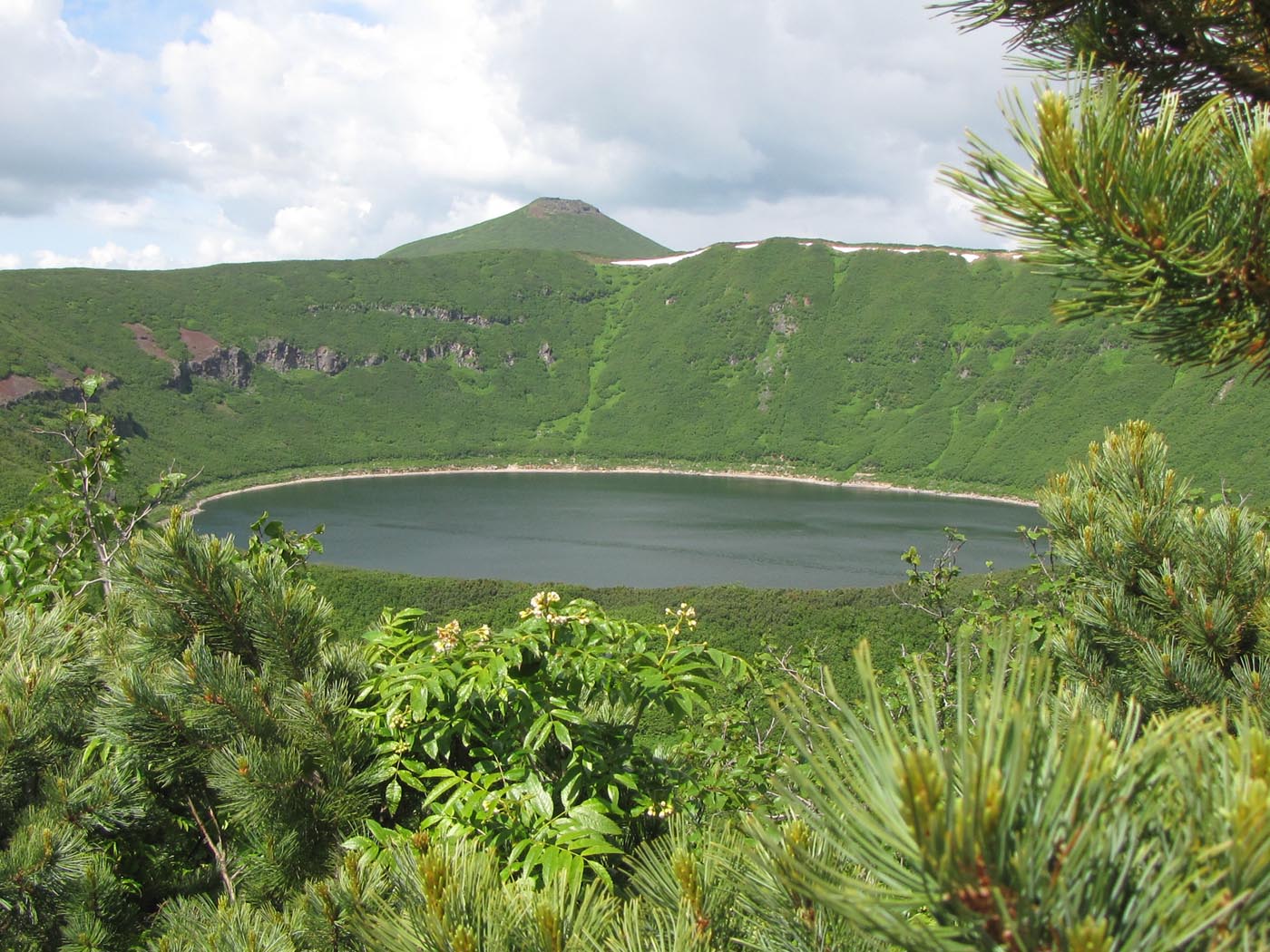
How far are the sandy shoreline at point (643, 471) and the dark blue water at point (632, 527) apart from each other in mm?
2075

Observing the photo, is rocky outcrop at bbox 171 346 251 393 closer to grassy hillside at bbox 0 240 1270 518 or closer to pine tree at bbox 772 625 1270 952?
grassy hillside at bbox 0 240 1270 518

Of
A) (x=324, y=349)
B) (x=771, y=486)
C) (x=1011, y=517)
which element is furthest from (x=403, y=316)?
(x=1011, y=517)

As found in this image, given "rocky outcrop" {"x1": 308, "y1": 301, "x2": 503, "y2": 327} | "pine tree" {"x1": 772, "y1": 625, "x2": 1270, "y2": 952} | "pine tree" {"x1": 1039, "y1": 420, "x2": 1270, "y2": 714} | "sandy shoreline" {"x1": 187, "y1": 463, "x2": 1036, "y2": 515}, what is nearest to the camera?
"pine tree" {"x1": 772, "y1": 625, "x2": 1270, "y2": 952}

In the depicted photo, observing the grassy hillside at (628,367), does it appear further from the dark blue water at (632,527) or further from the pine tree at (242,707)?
the pine tree at (242,707)

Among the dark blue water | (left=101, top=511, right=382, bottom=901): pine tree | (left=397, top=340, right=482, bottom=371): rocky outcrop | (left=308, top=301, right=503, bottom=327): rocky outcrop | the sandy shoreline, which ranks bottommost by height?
the dark blue water

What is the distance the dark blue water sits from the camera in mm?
47938

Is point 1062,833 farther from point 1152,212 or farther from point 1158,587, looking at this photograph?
point 1158,587

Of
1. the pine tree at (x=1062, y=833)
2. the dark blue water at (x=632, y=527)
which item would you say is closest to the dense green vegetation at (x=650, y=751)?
the pine tree at (x=1062, y=833)

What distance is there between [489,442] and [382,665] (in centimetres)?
10733

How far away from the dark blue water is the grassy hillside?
14.4m

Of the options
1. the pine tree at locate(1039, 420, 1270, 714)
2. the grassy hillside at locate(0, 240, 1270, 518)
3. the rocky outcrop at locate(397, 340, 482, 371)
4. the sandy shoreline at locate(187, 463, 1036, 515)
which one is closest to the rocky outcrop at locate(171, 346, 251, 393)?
the grassy hillside at locate(0, 240, 1270, 518)

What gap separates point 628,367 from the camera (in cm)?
12825

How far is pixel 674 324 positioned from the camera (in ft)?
429

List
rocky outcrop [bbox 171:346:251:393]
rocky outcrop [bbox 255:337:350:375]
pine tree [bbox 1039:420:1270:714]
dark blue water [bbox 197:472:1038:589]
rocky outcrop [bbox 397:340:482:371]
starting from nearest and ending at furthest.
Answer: pine tree [bbox 1039:420:1270:714] < dark blue water [bbox 197:472:1038:589] < rocky outcrop [bbox 171:346:251:393] < rocky outcrop [bbox 255:337:350:375] < rocky outcrop [bbox 397:340:482:371]
